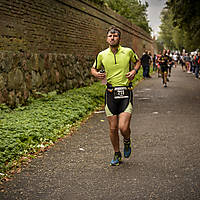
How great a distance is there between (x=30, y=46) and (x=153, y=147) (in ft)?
21.1

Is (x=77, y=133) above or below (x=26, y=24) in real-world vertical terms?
below

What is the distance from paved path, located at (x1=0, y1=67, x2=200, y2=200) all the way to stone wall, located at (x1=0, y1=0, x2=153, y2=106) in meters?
2.77

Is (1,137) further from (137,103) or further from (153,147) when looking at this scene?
(137,103)

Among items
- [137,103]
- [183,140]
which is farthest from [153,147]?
[137,103]

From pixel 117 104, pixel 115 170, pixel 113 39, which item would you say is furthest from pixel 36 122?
pixel 113 39

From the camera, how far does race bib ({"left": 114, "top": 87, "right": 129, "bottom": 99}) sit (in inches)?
201

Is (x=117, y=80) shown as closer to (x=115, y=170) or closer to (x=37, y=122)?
(x=115, y=170)

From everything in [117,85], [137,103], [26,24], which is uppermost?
[26,24]

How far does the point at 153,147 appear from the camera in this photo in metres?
6.39

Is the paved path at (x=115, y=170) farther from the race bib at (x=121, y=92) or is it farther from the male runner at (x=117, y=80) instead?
the race bib at (x=121, y=92)

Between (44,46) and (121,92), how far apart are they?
7.85m

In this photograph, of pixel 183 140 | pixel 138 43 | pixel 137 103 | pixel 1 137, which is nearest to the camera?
pixel 1 137

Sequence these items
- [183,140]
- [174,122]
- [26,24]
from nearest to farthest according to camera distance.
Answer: [183,140] < [174,122] < [26,24]

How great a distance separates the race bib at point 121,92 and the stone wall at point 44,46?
4.64m
